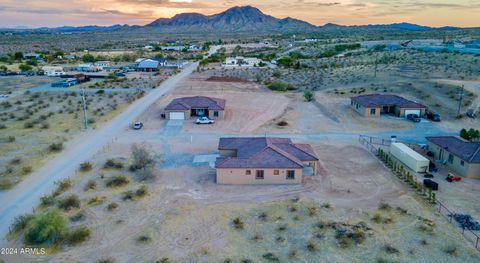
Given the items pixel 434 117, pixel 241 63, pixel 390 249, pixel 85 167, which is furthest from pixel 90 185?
pixel 241 63

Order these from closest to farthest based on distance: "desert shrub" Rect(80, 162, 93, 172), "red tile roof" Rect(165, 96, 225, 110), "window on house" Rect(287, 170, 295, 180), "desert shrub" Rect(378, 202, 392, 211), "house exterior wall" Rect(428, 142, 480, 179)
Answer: "desert shrub" Rect(378, 202, 392, 211), "window on house" Rect(287, 170, 295, 180), "house exterior wall" Rect(428, 142, 480, 179), "desert shrub" Rect(80, 162, 93, 172), "red tile roof" Rect(165, 96, 225, 110)

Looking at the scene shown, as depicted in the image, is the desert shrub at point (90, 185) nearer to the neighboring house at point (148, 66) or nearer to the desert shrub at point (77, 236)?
the desert shrub at point (77, 236)

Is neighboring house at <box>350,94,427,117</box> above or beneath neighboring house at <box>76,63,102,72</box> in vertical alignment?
beneath

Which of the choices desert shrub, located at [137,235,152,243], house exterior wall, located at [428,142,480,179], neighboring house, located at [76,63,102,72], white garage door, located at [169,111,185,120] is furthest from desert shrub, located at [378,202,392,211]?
neighboring house, located at [76,63,102,72]

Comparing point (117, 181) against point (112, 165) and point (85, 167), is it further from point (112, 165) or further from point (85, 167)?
point (85, 167)

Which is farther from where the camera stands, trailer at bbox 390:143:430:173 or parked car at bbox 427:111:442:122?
parked car at bbox 427:111:442:122

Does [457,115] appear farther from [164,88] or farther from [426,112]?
[164,88]

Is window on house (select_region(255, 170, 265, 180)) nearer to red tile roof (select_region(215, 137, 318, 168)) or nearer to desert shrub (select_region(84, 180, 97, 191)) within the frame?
red tile roof (select_region(215, 137, 318, 168))

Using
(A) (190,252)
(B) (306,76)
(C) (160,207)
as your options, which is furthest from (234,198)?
→ (B) (306,76)
